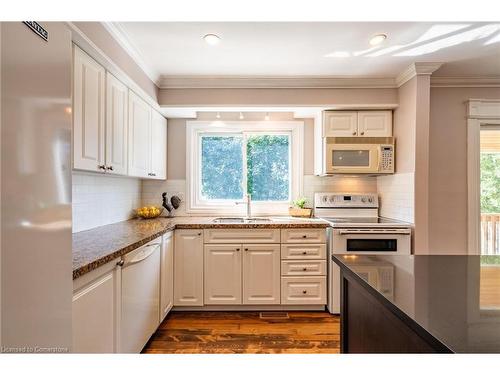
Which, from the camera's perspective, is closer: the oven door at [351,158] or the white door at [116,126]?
the white door at [116,126]

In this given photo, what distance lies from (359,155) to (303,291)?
1549 millimetres

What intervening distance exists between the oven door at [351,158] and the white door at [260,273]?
1080 mm

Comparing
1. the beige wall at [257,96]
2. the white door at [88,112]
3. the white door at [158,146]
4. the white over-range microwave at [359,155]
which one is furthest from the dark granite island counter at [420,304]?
the white door at [158,146]

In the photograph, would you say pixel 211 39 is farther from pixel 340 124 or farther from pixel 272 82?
pixel 340 124

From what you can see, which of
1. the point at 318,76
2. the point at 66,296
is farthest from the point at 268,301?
the point at 318,76

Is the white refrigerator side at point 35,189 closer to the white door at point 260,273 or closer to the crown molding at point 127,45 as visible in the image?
the crown molding at point 127,45

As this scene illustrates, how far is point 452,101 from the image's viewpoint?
3.00m

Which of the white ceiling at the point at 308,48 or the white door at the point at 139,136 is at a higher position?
the white ceiling at the point at 308,48

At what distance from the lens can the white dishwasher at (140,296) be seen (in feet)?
5.45

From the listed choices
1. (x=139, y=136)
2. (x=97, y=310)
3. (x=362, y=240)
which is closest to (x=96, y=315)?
(x=97, y=310)

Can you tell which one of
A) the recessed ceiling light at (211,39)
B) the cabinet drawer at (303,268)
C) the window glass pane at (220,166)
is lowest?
the cabinet drawer at (303,268)

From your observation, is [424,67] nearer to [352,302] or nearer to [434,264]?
[434,264]

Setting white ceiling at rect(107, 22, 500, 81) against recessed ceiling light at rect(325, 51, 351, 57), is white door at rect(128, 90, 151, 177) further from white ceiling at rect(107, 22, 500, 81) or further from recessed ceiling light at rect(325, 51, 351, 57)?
recessed ceiling light at rect(325, 51, 351, 57)
